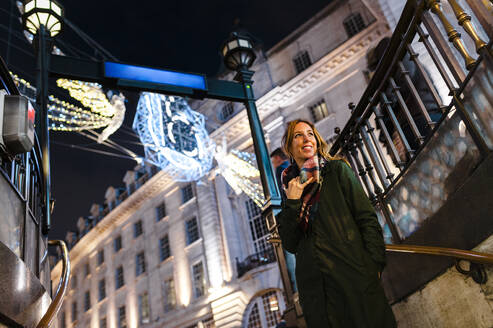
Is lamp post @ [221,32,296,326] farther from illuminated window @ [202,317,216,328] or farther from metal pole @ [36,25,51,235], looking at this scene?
illuminated window @ [202,317,216,328]

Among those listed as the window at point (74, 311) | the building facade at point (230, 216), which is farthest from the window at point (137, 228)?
the window at point (74, 311)

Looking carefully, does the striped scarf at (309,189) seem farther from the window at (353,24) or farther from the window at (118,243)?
the window at (118,243)

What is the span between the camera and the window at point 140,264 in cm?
3391

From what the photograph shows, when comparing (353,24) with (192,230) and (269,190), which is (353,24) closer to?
(192,230)

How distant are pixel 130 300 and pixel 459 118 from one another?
116 ft

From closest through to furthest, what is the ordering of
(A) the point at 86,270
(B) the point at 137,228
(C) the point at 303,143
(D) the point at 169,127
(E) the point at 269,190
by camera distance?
(C) the point at 303,143 < (E) the point at 269,190 < (D) the point at 169,127 < (B) the point at 137,228 < (A) the point at 86,270

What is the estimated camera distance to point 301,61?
84.8 feet

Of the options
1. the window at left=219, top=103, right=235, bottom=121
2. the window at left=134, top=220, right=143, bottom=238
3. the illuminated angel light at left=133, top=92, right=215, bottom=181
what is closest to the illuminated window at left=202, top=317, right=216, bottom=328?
the window at left=134, top=220, right=143, bottom=238

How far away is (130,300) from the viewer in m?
33.8

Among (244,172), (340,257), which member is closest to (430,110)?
(340,257)

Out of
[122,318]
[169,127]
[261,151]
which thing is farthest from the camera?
[122,318]

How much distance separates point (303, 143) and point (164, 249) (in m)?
30.9

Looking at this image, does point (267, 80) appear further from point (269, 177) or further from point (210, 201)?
point (269, 177)

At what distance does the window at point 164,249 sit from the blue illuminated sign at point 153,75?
1028 inches
